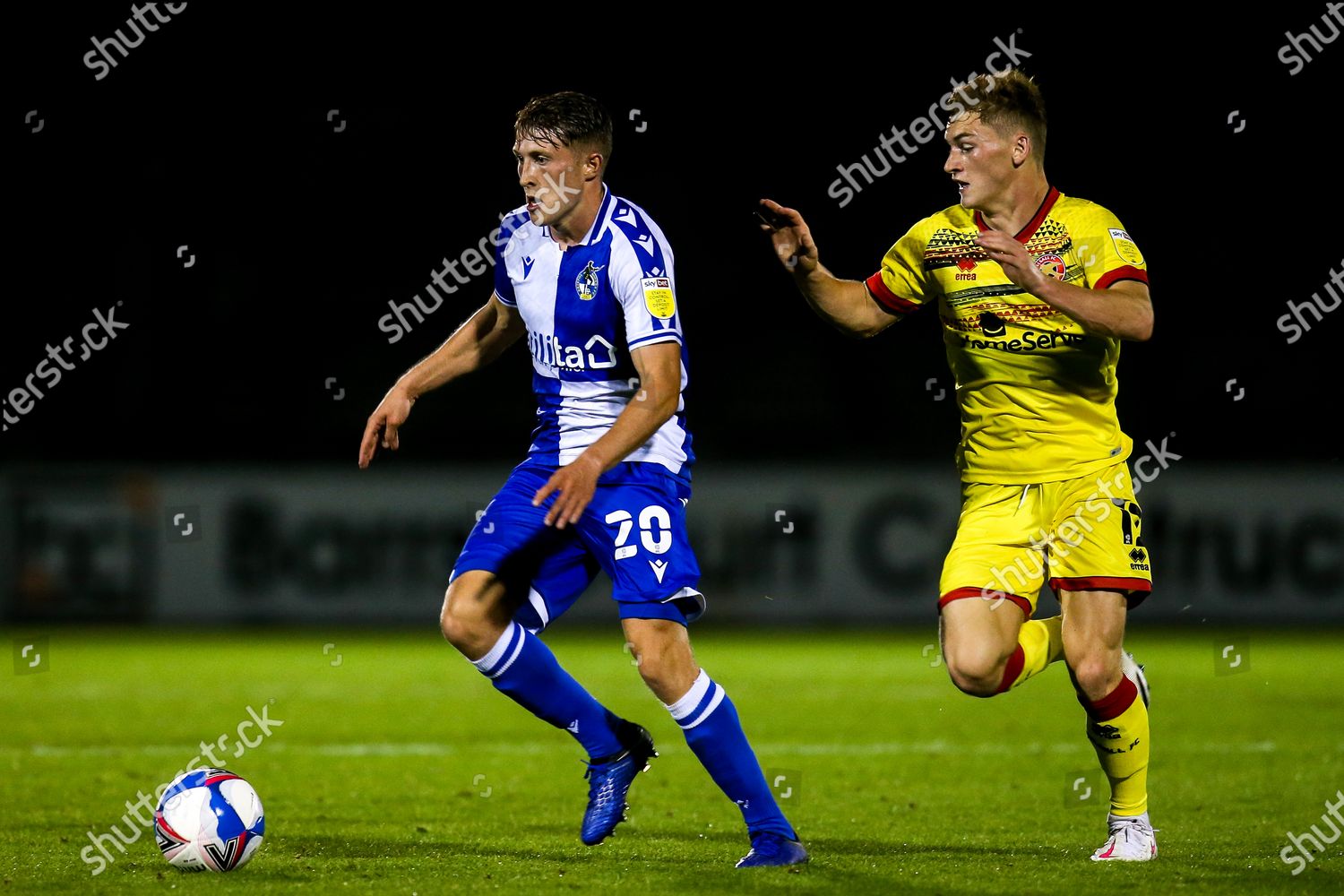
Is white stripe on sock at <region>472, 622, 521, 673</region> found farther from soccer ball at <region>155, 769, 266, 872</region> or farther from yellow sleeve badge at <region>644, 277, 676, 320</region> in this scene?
yellow sleeve badge at <region>644, 277, 676, 320</region>

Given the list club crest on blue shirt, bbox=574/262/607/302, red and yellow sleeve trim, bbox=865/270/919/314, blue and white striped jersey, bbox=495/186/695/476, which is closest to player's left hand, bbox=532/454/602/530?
blue and white striped jersey, bbox=495/186/695/476

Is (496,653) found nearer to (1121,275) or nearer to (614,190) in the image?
(1121,275)

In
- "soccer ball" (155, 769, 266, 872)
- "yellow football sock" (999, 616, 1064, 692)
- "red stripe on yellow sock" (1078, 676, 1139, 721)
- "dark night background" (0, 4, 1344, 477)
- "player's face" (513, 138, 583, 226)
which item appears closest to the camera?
"soccer ball" (155, 769, 266, 872)

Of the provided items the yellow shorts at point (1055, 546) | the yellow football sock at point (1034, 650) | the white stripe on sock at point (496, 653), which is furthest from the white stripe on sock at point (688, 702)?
the yellow football sock at point (1034, 650)

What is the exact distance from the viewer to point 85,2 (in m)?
19.8

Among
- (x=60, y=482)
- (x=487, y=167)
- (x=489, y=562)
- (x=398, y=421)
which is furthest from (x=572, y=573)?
(x=487, y=167)

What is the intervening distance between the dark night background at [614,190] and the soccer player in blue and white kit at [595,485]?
12023 mm

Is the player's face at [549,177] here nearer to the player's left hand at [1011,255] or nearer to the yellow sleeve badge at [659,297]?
the yellow sleeve badge at [659,297]

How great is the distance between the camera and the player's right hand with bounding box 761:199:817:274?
A: 16.5 ft

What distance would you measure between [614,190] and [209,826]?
16012 millimetres

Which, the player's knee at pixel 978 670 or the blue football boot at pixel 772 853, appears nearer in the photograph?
the blue football boot at pixel 772 853

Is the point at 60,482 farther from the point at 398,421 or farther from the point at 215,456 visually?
the point at 398,421

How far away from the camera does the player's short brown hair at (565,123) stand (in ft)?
15.6

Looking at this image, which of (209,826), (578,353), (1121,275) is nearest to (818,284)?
(578,353)
